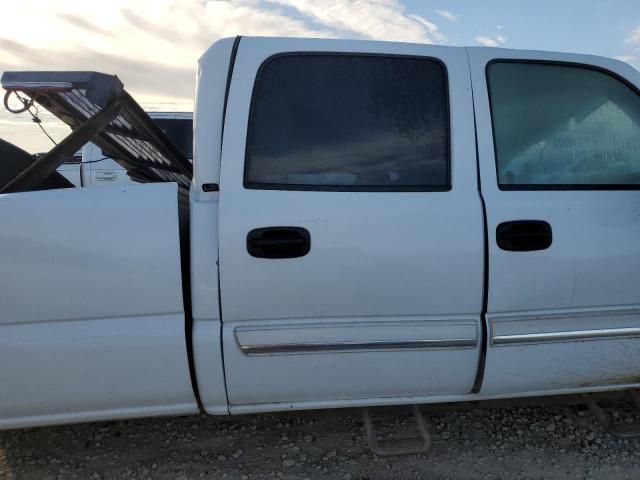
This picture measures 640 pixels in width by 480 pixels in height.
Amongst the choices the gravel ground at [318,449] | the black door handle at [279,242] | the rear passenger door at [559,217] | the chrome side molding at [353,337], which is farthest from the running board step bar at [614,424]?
the black door handle at [279,242]

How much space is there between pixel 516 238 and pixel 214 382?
1.40m

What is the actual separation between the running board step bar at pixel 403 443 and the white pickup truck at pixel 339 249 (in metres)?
0.35

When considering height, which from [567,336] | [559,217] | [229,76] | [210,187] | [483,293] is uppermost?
[229,76]

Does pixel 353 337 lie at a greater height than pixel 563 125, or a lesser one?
lesser

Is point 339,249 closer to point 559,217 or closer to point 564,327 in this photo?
point 559,217

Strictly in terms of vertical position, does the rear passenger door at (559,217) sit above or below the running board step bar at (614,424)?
above

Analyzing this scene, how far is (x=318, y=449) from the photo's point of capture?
2.45 m

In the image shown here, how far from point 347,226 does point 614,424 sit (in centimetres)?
187

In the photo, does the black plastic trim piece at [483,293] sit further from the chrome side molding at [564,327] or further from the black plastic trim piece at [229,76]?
the black plastic trim piece at [229,76]

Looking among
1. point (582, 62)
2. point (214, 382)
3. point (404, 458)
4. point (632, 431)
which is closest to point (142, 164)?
point (214, 382)

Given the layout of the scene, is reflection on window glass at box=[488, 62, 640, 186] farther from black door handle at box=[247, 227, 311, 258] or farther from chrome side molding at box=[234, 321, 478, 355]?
black door handle at box=[247, 227, 311, 258]

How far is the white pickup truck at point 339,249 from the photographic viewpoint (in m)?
1.89

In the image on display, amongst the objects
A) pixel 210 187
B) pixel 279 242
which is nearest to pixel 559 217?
pixel 279 242

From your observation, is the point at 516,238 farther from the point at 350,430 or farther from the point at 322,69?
the point at 350,430
